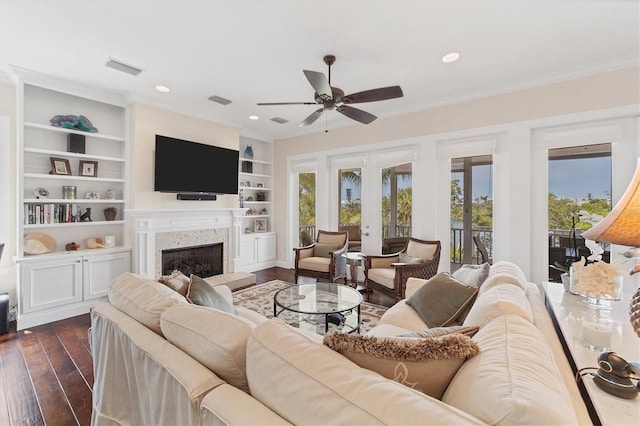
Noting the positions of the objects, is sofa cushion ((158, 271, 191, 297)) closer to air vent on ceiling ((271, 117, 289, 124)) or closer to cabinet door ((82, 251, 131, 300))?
cabinet door ((82, 251, 131, 300))

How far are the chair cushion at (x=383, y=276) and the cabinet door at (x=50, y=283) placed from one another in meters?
3.74

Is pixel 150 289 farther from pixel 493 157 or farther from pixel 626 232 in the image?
pixel 493 157

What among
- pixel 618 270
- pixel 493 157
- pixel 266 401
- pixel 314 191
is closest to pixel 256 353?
pixel 266 401

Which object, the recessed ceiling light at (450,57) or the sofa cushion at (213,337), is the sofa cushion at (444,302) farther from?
the recessed ceiling light at (450,57)

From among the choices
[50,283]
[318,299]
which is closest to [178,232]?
[50,283]

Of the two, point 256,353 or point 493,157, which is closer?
point 256,353

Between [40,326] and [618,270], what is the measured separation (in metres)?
5.20

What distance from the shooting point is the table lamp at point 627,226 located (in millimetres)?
1040

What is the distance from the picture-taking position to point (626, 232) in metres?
1.05

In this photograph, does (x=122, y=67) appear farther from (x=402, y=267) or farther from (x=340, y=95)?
(x=402, y=267)

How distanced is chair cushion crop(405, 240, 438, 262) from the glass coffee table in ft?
4.67

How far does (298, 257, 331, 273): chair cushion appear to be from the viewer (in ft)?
14.5

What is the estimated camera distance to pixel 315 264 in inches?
177

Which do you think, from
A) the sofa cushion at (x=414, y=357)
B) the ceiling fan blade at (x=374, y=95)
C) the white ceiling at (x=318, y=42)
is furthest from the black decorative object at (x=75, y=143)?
the sofa cushion at (x=414, y=357)
